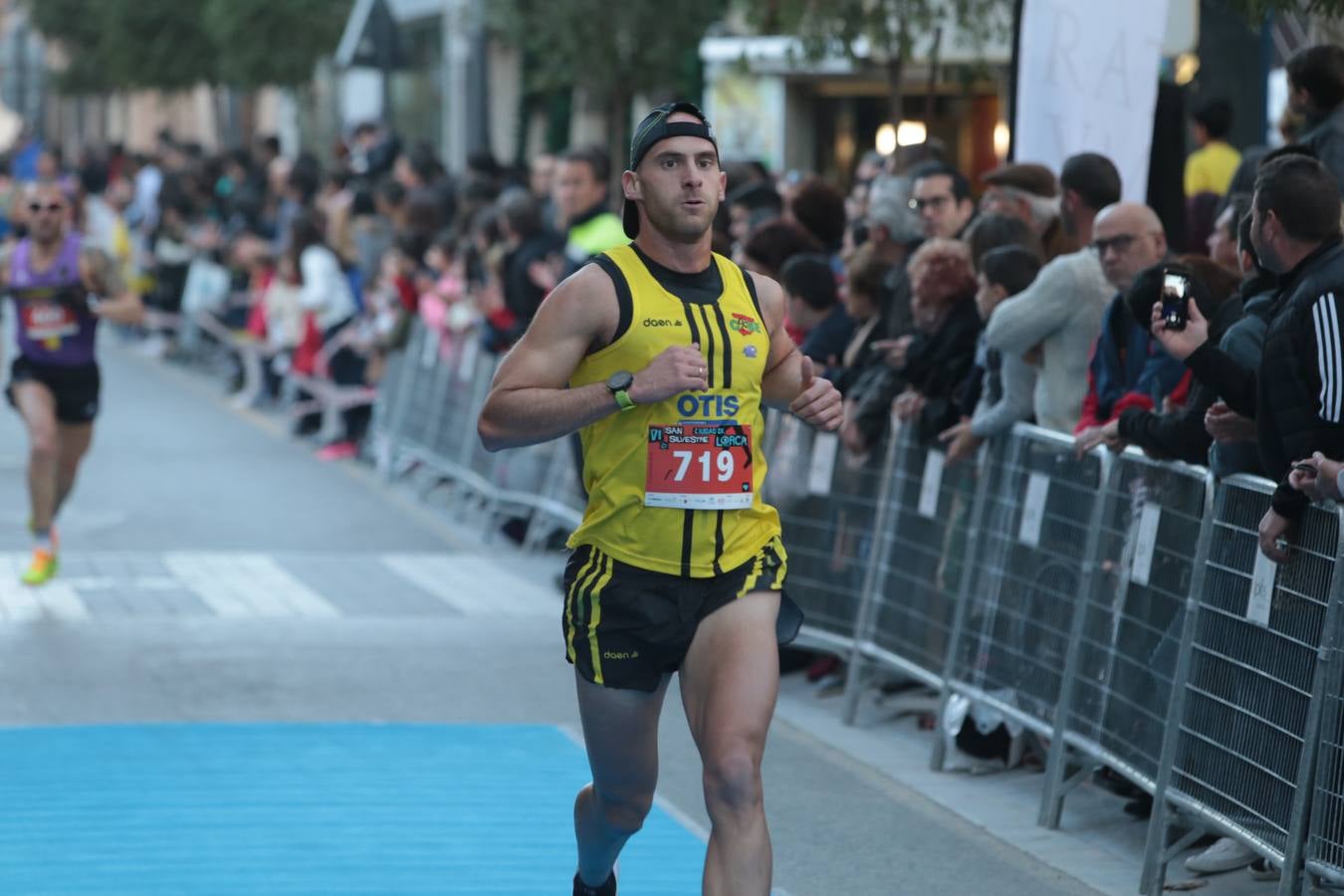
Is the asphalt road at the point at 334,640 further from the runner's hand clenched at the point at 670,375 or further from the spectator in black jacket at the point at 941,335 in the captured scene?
the runner's hand clenched at the point at 670,375

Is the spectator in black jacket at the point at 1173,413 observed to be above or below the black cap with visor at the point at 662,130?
below

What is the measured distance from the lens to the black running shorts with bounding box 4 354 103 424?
39.8ft

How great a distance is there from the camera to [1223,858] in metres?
6.89

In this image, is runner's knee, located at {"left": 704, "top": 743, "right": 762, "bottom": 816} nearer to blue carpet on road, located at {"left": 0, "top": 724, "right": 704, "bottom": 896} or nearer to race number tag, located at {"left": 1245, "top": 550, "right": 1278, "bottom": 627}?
blue carpet on road, located at {"left": 0, "top": 724, "right": 704, "bottom": 896}

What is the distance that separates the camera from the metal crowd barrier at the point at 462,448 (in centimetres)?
1377

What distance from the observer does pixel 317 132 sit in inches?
1785

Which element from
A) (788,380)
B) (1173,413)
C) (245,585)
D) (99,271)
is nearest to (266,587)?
(245,585)

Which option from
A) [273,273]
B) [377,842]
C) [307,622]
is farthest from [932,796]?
[273,273]

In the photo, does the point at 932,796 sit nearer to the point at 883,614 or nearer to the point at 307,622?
the point at 883,614

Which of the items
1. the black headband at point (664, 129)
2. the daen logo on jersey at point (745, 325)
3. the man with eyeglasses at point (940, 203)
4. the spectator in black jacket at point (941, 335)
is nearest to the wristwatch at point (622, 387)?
the daen logo on jersey at point (745, 325)

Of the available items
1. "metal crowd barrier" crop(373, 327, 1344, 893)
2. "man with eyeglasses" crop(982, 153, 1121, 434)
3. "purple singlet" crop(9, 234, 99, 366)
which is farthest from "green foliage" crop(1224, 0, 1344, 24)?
"purple singlet" crop(9, 234, 99, 366)

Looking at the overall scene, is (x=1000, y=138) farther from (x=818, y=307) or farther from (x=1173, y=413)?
(x=1173, y=413)

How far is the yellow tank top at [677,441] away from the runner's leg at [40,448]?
281 inches

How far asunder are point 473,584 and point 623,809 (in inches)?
279
